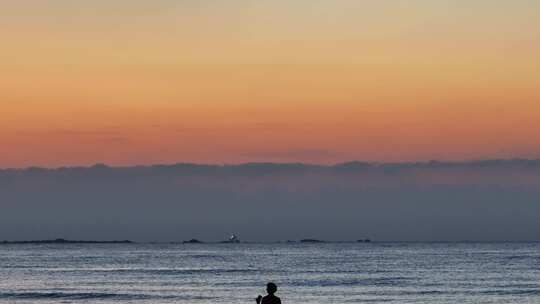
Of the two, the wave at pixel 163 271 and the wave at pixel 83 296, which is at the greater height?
the wave at pixel 163 271

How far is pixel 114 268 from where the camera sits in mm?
89000

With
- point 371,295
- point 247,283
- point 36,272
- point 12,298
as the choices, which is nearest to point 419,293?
point 371,295

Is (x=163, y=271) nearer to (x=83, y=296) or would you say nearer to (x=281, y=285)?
(x=281, y=285)

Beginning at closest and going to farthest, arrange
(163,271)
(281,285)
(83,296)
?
(83,296), (281,285), (163,271)

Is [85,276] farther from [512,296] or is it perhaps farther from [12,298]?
[512,296]

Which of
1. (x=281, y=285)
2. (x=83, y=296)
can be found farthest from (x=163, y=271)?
(x=83, y=296)

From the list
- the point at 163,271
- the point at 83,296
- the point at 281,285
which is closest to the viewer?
the point at 83,296

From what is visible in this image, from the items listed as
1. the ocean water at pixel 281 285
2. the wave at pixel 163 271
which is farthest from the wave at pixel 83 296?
the wave at pixel 163 271

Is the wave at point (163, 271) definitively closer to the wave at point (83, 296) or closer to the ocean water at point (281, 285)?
the ocean water at point (281, 285)

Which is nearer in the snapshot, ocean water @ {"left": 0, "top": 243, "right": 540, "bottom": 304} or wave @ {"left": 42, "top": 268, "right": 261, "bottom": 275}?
ocean water @ {"left": 0, "top": 243, "right": 540, "bottom": 304}

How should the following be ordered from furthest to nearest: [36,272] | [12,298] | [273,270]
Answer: [273,270] < [36,272] < [12,298]

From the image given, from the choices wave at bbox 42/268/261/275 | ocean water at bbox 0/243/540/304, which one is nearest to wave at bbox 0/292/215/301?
ocean water at bbox 0/243/540/304

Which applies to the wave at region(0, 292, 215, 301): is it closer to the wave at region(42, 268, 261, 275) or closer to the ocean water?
the ocean water

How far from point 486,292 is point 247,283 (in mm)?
15610
